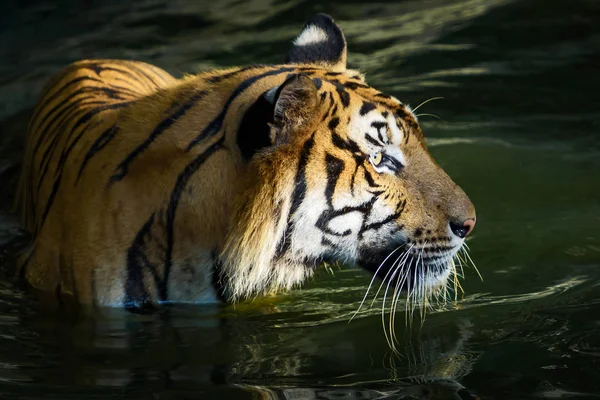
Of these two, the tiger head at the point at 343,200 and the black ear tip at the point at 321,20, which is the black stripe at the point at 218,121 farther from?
the black ear tip at the point at 321,20

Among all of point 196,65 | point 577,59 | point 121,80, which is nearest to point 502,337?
point 121,80

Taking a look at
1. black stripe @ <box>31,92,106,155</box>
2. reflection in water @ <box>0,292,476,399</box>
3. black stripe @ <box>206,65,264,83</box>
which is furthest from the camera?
black stripe @ <box>31,92,106,155</box>

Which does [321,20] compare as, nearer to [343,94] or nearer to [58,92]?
[343,94]

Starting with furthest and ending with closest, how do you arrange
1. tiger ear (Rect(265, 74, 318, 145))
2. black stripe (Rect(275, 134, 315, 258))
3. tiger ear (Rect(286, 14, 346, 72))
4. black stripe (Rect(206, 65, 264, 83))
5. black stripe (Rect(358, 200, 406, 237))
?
tiger ear (Rect(286, 14, 346, 72))
black stripe (Rect(206, 65, 264, 83))
black stripe (Rect(358, 200, 406, 237))
black stripe (Rect(275, 134, 315, 258))
tiger ear (Rect(265, 74, 318, 145))

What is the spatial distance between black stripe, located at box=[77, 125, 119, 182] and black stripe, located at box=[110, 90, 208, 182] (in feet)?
0.45

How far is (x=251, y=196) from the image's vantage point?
275cm

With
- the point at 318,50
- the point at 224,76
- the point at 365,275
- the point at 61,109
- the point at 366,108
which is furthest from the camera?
the point at 61,109

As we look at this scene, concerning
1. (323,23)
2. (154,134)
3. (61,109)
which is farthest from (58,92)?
(323,23)

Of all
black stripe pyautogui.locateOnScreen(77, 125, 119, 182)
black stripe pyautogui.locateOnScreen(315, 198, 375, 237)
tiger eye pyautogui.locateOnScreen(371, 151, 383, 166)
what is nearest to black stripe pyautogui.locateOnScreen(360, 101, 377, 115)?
tiger eye pyautogui.locateOnScreen(371, 151, 383, 166)

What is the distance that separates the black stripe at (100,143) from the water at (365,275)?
1.54ft

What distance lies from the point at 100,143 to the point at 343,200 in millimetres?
789

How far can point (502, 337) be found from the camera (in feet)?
9.16

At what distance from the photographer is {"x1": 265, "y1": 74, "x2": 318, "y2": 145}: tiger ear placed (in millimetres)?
2658

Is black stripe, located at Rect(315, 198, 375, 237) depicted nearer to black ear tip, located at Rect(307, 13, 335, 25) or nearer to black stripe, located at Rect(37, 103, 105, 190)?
black ear tip, located at Rect(307, 13, 335, 25)
